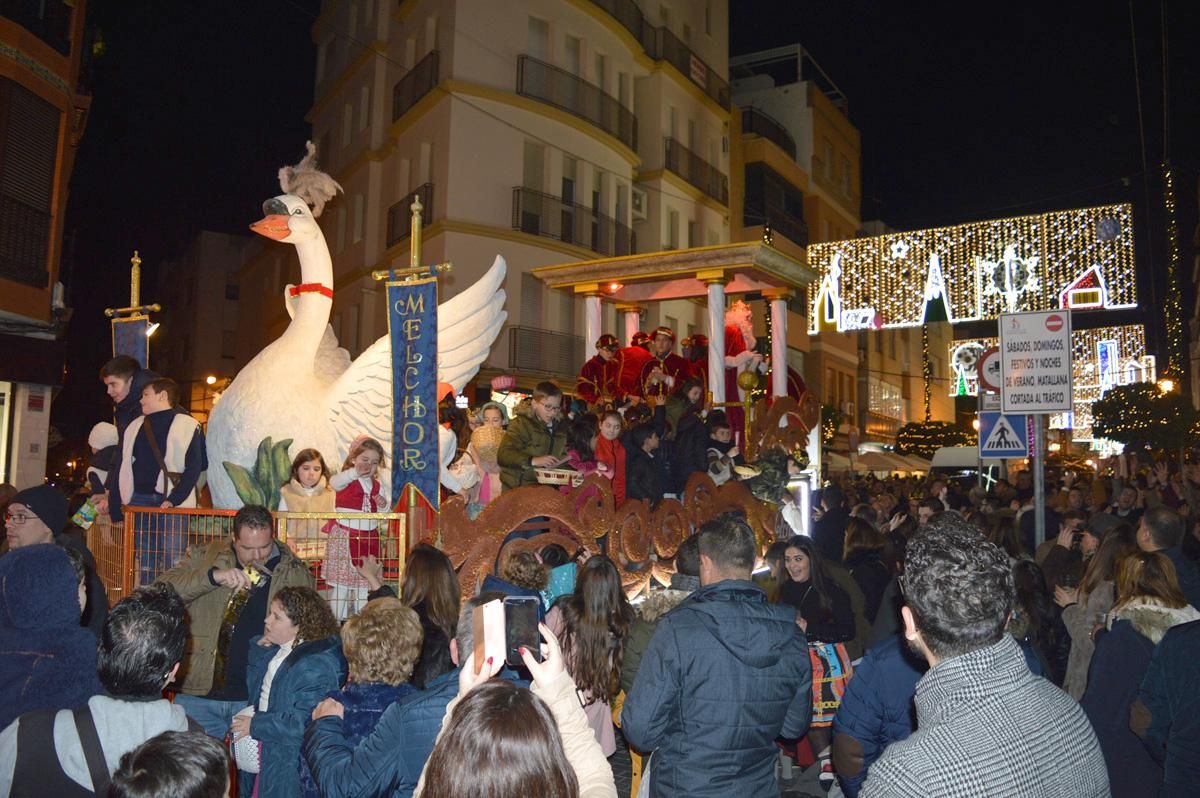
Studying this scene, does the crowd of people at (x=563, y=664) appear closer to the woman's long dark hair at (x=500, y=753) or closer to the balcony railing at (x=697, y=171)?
the woman's long dark hair at (x=500, y=753)

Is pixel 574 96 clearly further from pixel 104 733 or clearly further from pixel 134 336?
pixel 104 733

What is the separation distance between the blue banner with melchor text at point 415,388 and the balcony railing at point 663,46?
2049 centimetres

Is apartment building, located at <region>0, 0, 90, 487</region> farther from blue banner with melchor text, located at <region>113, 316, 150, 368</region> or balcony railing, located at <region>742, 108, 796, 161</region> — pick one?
balcony railing, located at <region>742, 108, 796, 161</region>

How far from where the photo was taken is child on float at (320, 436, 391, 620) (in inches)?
248

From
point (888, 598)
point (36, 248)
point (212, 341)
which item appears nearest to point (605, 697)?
point (888, 598)

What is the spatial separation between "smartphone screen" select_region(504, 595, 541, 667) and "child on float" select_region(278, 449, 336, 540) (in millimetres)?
4652

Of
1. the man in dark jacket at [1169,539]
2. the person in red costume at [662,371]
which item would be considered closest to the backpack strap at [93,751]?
the man in dark jacket at [1169,539]

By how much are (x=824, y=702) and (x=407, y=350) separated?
3640mm

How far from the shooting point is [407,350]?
265 inches

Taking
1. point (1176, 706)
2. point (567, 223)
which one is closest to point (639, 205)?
point (567, 223)

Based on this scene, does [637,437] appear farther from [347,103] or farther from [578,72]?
[347,103]

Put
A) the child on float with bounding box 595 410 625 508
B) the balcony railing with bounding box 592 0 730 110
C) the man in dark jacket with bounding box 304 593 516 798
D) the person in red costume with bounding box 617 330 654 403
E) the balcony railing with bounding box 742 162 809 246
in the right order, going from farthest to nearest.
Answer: the balcony railing with bounding box 742 162 809 246, the balcony railing with bounding box 592 0 730 110, the person in red costume with bounding box 617 330 654 403, the child on float with bounding box 595 410 625 508, the man in dark jacket with bounding box 304 593 516 798

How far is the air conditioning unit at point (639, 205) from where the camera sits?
27422 millimetres

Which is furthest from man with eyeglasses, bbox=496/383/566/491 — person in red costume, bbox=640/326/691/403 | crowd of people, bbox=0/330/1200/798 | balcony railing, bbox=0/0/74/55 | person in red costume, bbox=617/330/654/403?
balcony railing, bbox=0/0/74/55
